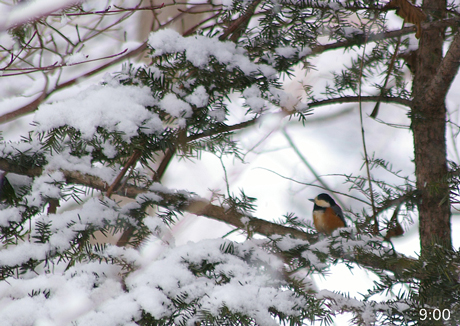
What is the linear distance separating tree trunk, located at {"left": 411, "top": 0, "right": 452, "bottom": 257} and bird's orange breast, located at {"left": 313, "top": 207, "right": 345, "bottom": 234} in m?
0.80

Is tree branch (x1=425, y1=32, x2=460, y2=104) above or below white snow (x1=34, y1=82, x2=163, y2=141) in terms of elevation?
above

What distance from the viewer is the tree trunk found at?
141cm

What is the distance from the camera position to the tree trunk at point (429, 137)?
1406 mm

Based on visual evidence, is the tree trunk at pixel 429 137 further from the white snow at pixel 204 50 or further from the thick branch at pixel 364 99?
the white snow at pixel 204 50

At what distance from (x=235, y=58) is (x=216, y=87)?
123 millimetres

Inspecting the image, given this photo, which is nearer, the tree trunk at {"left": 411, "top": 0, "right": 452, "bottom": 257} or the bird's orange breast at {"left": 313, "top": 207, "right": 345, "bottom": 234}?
the tree trunk at {"left": 411, "top": 0, "right": 452, "bottom": 257}

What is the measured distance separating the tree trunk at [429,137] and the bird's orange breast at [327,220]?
80cm

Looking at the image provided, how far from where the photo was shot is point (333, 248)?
1.15m

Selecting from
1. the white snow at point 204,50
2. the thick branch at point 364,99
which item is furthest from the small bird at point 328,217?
the white snow at point 204,50

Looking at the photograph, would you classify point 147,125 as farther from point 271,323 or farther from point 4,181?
point 271,323

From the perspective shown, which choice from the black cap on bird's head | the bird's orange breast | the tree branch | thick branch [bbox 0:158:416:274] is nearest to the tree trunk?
the tree branch

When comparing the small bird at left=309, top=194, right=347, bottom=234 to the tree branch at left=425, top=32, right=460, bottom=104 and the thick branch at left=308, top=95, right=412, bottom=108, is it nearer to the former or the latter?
the thick branch at left=308, top=95, right=412, bottom=108

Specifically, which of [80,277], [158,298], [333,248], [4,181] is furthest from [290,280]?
[4,181]

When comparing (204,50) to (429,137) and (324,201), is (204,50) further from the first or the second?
(324,201)
